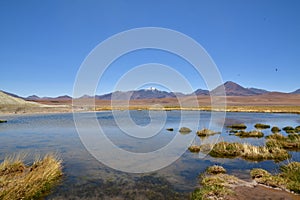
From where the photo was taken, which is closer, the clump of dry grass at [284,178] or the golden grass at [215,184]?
the golden grass at [215,184]

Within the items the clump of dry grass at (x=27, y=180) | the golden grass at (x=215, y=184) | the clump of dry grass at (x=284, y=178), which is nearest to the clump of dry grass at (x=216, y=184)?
the golden grass at (x=215, y=184)

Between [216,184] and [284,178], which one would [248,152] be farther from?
[216,184]

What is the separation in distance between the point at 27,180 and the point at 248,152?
14.6 metres

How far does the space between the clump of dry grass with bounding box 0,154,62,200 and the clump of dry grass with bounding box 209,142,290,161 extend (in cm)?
1160

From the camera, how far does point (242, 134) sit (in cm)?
2814

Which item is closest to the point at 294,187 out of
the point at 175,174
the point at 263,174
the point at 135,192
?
the point at 263,174

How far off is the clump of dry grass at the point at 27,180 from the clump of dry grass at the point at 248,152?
38.0 ft

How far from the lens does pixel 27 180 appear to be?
10484mm

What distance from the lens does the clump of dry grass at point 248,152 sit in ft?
55.4

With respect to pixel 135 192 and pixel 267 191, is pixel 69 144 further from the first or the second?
pixel 267 191

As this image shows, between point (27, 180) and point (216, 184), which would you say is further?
point (216, 184)

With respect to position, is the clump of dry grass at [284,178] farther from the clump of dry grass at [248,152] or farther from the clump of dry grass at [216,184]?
the clump of dry grass at [248,152]

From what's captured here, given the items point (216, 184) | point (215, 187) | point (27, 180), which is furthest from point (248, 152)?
point (27, 180)

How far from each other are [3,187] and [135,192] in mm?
5556
